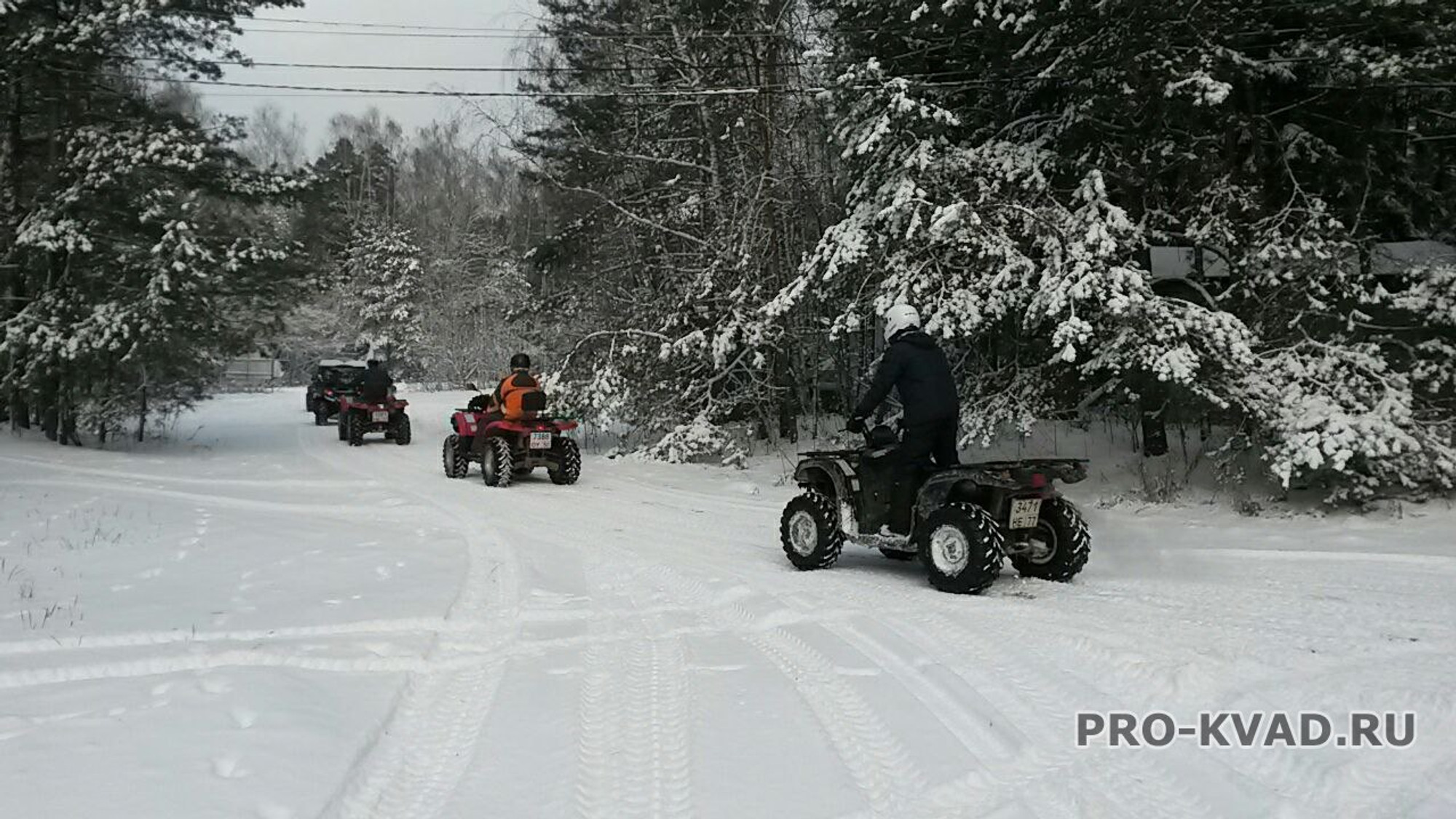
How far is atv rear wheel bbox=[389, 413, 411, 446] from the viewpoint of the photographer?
20.7 meters

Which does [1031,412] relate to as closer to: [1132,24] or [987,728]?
[1132,24]

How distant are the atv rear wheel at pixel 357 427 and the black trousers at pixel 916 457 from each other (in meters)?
16.1

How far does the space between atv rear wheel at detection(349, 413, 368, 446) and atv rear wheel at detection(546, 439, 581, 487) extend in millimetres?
8359

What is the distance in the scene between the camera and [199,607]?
18.6 ft

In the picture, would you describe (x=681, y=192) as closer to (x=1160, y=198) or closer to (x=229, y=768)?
(x=1160, y=198)

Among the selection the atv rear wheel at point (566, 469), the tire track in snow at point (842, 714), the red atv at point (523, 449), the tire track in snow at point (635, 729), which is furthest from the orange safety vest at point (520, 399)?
the tire track in snow at point (635, 729)

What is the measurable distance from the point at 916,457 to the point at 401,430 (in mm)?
16168

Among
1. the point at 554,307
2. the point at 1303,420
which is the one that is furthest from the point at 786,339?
the point at 1303,420

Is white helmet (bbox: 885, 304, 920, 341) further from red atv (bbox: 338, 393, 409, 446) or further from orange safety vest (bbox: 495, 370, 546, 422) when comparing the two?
red atv (bbox: 338, 393, 409, 446)

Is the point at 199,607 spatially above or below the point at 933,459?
below

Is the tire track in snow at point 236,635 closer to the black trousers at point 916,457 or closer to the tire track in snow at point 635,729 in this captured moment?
the tire track in snow at point 635,729

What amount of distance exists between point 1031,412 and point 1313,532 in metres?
3.58

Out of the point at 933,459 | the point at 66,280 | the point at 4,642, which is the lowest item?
the point at 4,642

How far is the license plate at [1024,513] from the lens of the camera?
6.49 metres
